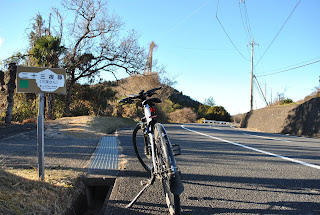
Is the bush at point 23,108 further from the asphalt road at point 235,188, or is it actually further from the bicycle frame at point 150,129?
the bicycle frame at point 150,129

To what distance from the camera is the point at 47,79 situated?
3738 mm

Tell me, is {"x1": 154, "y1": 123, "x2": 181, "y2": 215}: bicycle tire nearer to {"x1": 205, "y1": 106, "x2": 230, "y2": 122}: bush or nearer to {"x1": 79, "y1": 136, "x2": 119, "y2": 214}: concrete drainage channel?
{"x1": 79, "y1": 136, "x2": 119, "y2": 214}: concrete drainage channel

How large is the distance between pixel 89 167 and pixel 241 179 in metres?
2.48

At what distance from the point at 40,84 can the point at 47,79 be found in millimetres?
127

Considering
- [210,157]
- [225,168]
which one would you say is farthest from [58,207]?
[210,157]

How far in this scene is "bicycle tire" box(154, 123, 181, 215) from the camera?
2199 millimetres

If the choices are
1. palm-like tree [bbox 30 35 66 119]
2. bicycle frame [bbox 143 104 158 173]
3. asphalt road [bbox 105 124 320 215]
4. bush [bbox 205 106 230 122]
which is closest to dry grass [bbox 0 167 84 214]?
asphalt road [bbox 105 124 320 215]

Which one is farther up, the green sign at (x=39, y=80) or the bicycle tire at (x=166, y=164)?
the green sign at (x=39, y=80)

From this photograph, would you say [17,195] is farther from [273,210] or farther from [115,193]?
[273,210]

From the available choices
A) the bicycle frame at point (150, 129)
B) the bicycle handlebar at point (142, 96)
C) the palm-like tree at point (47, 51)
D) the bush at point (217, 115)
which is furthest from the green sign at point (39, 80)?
the bush at point (217, 115)

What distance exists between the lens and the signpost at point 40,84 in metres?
3.54

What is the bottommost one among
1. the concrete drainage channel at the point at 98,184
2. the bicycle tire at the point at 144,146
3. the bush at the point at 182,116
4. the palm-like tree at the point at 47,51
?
the concrete drainage channel at the point at 98,184

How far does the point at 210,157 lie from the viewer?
18.0 ft

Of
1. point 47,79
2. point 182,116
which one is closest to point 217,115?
point 182,116
